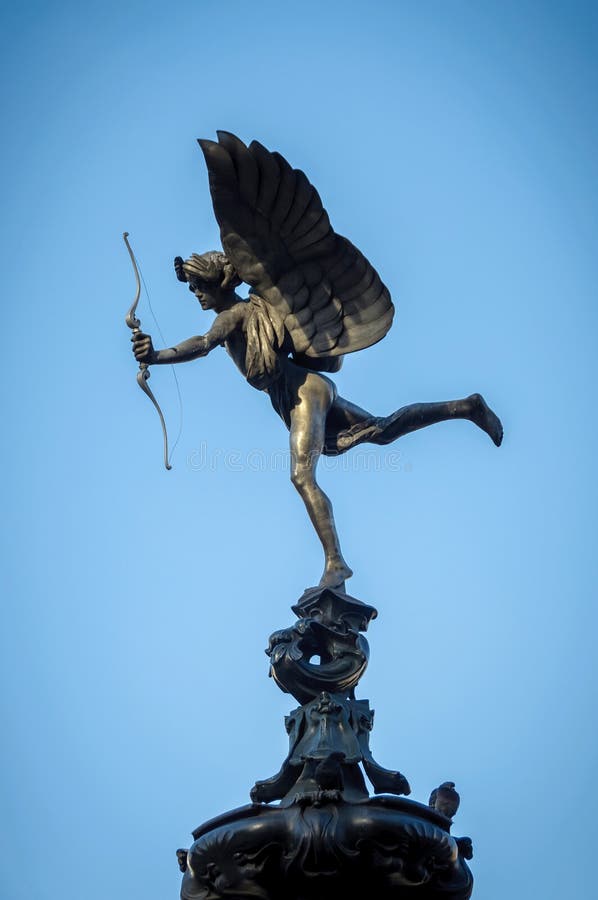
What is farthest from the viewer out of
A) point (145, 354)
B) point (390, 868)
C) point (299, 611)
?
point (145, 354)

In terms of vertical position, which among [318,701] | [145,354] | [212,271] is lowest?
[318,701]

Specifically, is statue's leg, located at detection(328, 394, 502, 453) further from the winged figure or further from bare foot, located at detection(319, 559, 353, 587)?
bare foot, located at detection(319, 559, 353, 587)

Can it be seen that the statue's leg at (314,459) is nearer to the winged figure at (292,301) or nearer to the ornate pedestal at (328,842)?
the winged figure at (292,301)

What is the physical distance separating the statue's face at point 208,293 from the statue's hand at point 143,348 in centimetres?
88

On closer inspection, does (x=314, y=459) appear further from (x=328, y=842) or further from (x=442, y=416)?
(x=328, y=842)

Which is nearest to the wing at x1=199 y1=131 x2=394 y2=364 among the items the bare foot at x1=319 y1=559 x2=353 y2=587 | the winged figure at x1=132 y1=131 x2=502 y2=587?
the winged figure at x1=132 y1=131 x2=502 y2=587

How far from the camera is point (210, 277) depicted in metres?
10.3

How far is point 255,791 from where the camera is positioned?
7828 millimetres

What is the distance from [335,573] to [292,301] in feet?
7.21

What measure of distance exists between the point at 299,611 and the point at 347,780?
154cm

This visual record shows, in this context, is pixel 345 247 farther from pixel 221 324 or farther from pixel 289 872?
pixel 289 872

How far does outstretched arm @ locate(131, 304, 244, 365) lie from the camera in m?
9.65

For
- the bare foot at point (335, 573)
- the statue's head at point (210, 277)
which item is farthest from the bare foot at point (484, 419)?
the statue's head at point (210, 277)

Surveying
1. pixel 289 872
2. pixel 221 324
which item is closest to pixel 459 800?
pixel 289 872
